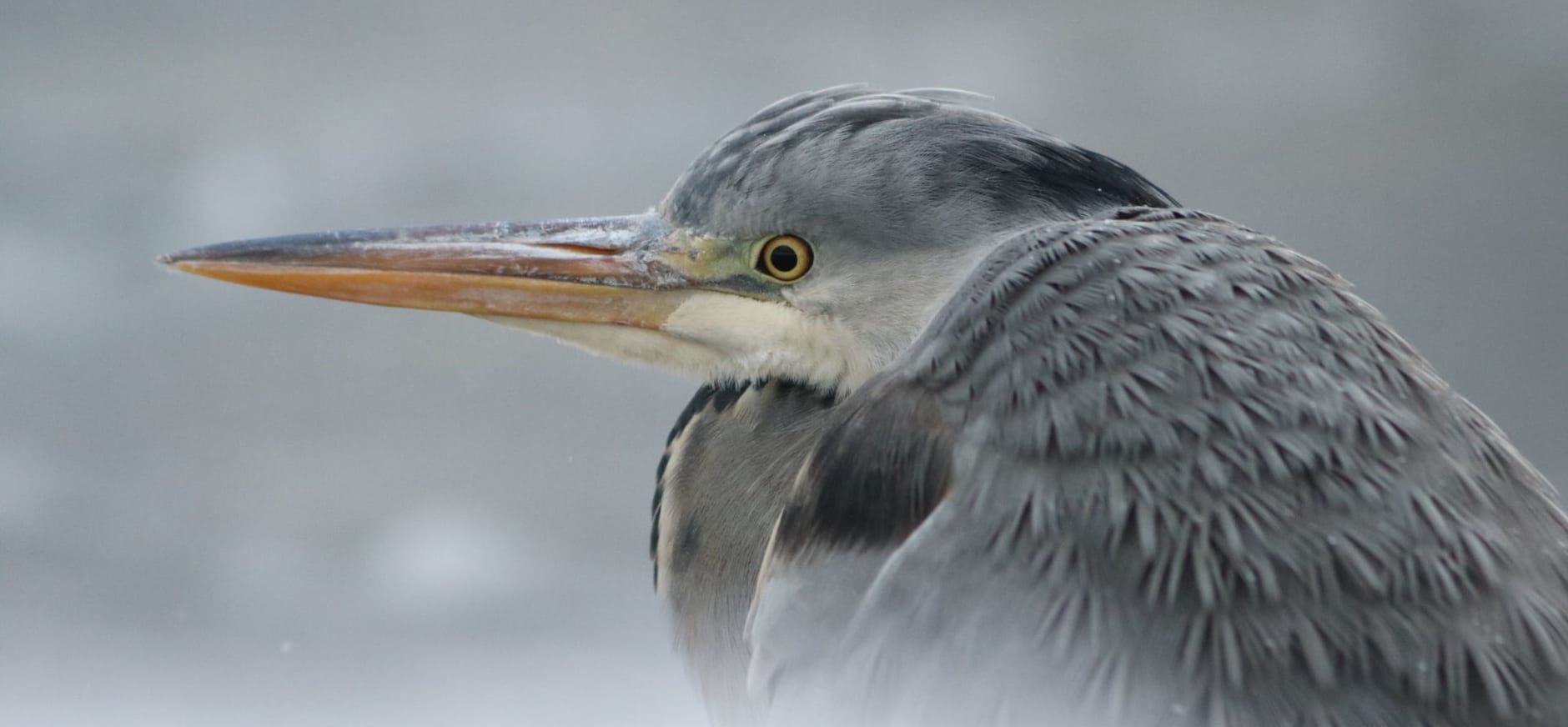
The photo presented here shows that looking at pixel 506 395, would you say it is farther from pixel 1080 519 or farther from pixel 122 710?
pixel 1080 519

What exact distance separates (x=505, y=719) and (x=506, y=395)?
84 cm

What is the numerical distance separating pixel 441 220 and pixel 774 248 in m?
1.69

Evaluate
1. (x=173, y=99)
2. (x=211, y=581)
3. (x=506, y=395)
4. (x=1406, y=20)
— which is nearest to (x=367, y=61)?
(x=173, y=99)

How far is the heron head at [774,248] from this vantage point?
998 millimetres

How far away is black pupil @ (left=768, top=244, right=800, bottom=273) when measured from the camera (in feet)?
3.43

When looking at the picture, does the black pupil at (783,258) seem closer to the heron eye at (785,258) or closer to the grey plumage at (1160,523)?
the heron eye at (785,258)

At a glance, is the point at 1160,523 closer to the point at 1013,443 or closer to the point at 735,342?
the point at 1013,443

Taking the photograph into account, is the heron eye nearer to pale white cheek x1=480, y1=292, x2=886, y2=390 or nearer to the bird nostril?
pale white cheek x1=480, y1=292, x2=886, y2=390

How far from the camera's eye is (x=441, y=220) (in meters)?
2.60

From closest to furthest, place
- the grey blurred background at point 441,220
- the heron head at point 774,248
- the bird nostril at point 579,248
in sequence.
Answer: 1. the heron head at point 774,248
2. the bird nostril at point 579,248
3. the grey blurred background at point 441,220

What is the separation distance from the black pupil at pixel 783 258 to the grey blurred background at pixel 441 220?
4.67ft

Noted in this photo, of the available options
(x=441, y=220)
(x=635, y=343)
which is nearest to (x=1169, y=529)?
(x=635, y=343)

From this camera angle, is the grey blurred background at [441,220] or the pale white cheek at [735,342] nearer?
the pale white cheek at [735,342]

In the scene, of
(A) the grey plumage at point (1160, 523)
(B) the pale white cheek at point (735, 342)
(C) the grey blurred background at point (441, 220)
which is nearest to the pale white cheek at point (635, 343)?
(B) the pale white cheek at point (735, 342)
